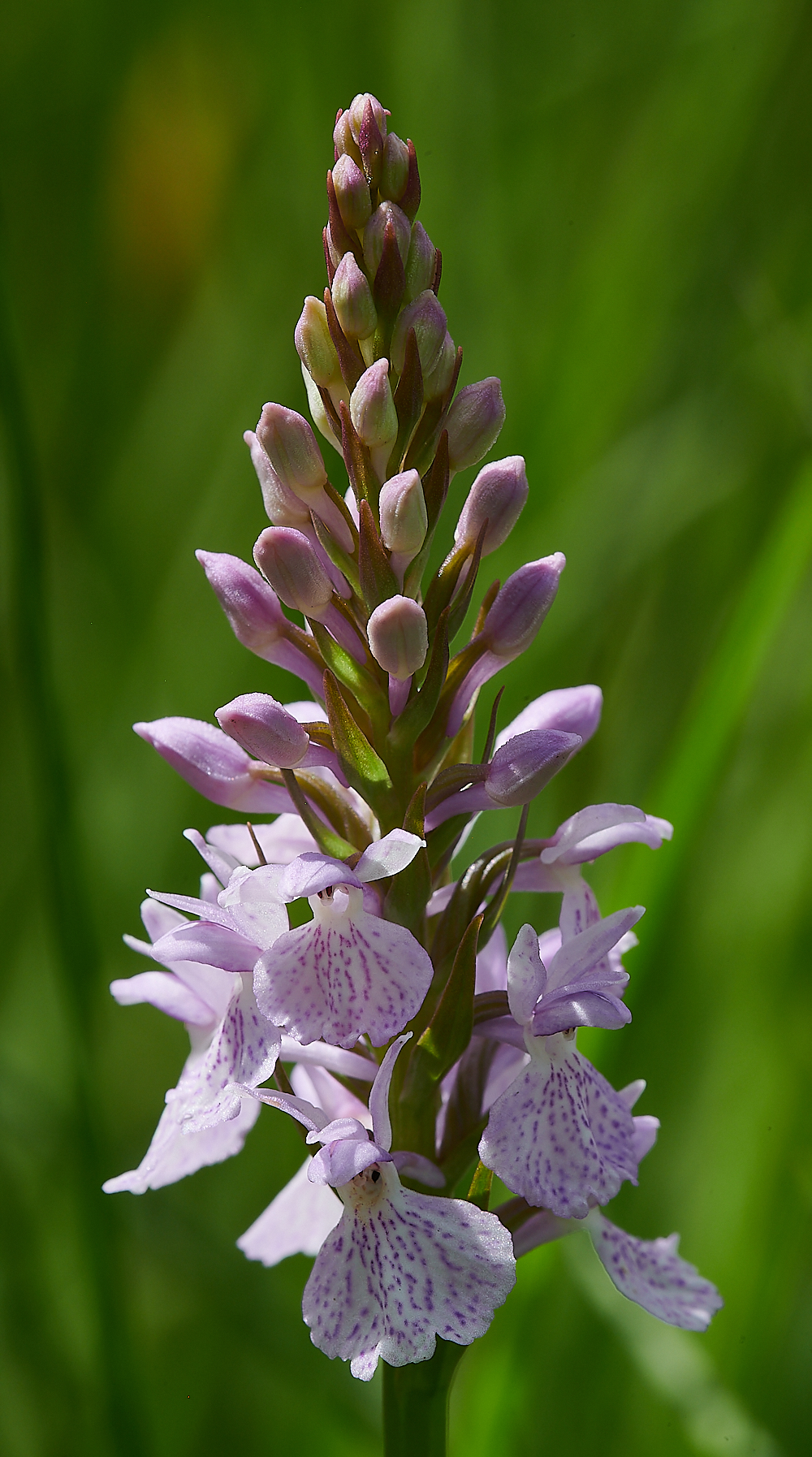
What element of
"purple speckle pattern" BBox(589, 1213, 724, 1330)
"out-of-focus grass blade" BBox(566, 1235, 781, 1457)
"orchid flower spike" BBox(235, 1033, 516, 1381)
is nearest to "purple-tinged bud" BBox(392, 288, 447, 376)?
"orchid flower spike" BBox(235, 1033, 516, 1381)

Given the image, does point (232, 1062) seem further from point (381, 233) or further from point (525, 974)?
point (381, 233)

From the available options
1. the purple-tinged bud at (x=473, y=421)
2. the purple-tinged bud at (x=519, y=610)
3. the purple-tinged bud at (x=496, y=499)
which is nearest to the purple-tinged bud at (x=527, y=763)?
the purple-tinged bud at (x=519, y=610)

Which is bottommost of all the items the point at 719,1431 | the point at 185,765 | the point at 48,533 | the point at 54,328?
the point at 719,1431

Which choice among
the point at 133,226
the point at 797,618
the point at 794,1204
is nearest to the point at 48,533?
the point at 133,226

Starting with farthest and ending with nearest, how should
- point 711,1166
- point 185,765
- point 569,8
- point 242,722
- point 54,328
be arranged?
point 54,328 → point 569,8 → point 711,1166 → point 185,765 → point 242,722

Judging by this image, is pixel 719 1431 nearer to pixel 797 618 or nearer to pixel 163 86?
pixel 797 618

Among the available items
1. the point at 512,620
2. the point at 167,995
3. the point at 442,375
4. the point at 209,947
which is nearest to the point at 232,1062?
the point at 209,947
